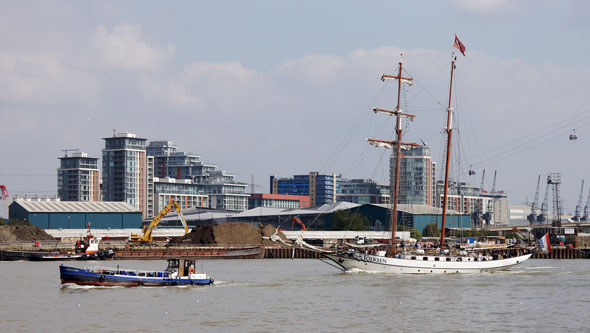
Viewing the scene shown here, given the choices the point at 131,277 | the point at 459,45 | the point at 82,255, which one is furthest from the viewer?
the point at 82,255

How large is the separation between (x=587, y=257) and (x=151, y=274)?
104 metres

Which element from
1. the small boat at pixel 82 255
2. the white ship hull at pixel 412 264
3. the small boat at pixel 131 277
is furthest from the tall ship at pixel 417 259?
the small boat at pixel 82 255

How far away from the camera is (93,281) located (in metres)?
71.8

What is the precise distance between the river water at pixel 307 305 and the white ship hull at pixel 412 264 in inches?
113

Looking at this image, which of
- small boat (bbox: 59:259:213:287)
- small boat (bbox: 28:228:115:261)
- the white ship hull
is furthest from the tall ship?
small boat (bbox: 28:228:115:261)

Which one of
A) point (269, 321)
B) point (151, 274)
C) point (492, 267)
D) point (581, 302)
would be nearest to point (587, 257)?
point (492, 267)

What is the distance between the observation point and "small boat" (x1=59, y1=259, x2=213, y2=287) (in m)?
71.8

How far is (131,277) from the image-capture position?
7188 centimetres

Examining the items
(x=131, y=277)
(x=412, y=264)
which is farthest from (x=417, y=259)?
(x=131, y=277)

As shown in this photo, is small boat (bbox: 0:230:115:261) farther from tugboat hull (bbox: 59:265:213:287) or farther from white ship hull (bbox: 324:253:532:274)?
tugboat hull (bbox: 59:265:213:287)

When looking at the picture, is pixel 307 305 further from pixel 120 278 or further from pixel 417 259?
pixel 417 259

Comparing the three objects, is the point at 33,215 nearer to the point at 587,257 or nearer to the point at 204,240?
the point at 204,240

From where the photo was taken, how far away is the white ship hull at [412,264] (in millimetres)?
90625

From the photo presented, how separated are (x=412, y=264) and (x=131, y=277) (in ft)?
107
